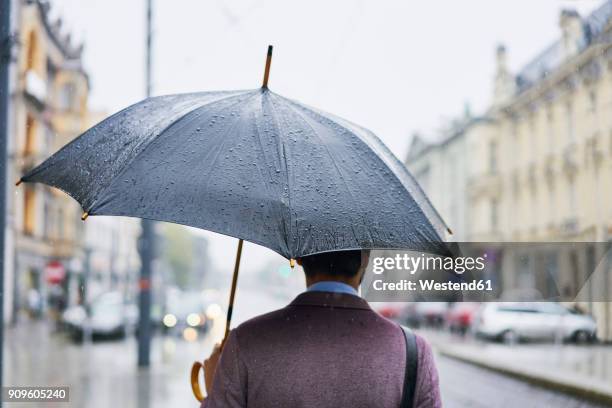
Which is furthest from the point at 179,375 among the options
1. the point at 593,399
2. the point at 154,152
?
the point at 154,152

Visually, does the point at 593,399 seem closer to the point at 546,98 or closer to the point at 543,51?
the point at 543,51

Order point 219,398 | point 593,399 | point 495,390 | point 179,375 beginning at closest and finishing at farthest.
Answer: point 219,398 < point 593,399 < point 495,390 < point 179,375

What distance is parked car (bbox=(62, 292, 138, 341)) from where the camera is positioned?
2505 cm

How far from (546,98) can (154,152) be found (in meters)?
13.6

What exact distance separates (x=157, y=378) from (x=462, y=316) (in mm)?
15945

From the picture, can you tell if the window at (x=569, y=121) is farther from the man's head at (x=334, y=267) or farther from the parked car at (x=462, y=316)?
the parked car at (x=462, y=316)

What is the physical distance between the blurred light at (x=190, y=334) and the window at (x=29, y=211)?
11.1 m

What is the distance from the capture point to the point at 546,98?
50.3 ft

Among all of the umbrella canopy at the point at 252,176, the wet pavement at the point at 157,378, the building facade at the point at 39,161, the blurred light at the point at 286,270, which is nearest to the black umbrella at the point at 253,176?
the umbrella canopy at the point at 252,176

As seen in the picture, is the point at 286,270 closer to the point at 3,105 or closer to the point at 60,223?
the point at 3,105

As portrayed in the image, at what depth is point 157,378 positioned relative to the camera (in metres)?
12.2

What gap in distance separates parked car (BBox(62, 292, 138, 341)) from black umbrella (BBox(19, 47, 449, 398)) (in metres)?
22.1

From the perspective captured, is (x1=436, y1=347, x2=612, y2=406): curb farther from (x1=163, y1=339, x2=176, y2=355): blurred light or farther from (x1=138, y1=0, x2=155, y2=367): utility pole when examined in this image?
(x1=163, y1=339, x2=176, y2=355): blurred light

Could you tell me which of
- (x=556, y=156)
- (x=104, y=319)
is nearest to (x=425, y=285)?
(x=556, y=156)
